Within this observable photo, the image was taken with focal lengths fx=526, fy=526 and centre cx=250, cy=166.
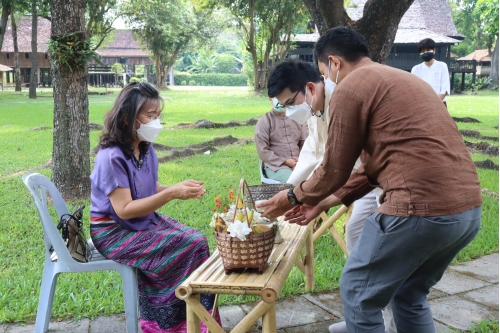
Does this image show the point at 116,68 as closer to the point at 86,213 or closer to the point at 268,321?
the point at 86,213

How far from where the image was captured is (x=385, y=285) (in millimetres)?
2039

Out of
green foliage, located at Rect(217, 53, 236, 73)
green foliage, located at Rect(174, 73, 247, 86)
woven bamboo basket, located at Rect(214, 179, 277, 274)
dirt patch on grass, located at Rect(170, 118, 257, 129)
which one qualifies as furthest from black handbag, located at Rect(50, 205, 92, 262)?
green foliage, located at Rect(217, 53, 236, 73)

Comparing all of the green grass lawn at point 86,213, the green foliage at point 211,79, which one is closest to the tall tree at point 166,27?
the green foliage at point 211,79

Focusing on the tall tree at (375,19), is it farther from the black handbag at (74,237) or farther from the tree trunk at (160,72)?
the tree trunk at (160,72)

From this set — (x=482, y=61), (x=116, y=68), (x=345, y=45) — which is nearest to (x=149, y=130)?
(x=345, y=45)

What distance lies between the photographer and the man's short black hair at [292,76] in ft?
10.3

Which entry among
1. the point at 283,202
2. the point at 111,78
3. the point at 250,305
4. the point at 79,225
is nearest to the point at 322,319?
the point at 250,305

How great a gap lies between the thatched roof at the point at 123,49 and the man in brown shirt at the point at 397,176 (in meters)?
51.0

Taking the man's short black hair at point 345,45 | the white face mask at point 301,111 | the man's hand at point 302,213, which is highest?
the man's short black hair at point 345,45

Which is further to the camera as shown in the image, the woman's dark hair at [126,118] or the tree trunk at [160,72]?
the tree trunk at [160,72]

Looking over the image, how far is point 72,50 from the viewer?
→ 5.44m

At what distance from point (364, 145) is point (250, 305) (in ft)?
5.86

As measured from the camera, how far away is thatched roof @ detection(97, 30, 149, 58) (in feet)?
167

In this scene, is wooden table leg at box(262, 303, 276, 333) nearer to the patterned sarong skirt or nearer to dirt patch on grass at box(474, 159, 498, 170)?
the patterned sarong skirt
